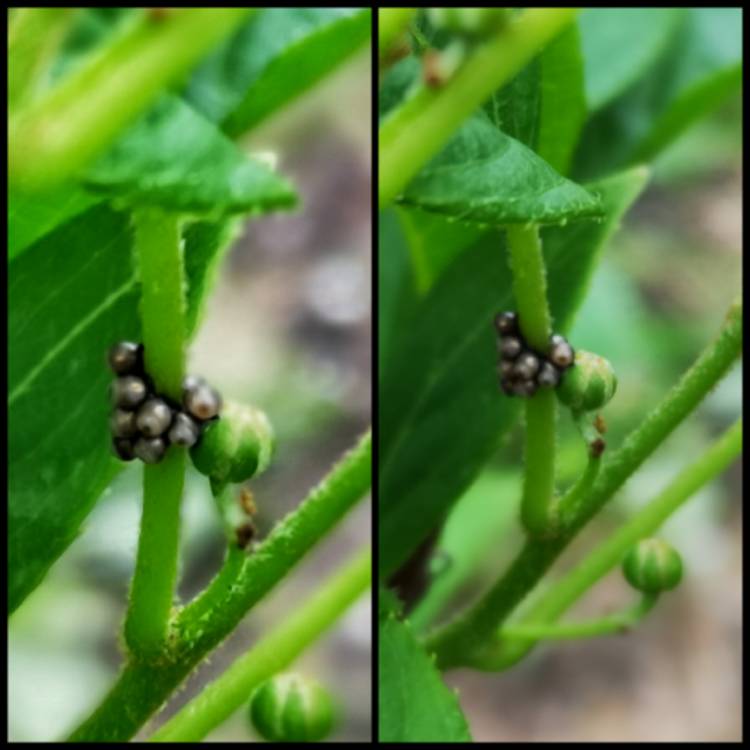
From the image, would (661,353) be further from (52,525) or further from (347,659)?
(52,525)

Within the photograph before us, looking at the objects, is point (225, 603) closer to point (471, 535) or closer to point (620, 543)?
point (620, 543)

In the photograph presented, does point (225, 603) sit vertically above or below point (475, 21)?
below

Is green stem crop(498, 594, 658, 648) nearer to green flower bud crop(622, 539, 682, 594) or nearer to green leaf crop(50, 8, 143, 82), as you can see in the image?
green flower bud crop(622, 539, 682, 594)

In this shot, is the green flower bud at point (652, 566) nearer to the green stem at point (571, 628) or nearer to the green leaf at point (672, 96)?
the green stem at point (571, 628)

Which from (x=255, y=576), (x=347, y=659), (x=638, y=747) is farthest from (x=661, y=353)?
(x=255, y=576)

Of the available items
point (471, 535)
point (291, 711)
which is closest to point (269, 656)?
point (291, 711)

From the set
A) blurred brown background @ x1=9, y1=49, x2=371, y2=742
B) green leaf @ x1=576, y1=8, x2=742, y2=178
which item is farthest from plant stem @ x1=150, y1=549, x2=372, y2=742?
green leaf @ x1=576, y1=8, x2=742, y2=178
